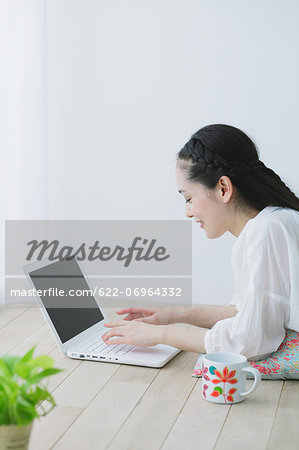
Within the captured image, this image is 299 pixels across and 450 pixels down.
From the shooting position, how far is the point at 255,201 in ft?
5.60

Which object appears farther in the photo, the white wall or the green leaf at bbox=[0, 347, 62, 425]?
the white wall

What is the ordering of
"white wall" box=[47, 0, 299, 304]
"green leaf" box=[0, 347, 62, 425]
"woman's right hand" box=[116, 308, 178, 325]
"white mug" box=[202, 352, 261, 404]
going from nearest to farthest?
"green leaf" box=[0, 347, 62, 425]
"white mug" box=[202, 352, 261, 404]
"woman's right hand" box=[116, 308, 178, 325]
"white wall" box=[47, 0, 299, 304]

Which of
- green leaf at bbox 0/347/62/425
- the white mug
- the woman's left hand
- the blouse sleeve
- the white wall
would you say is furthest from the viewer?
the white wall

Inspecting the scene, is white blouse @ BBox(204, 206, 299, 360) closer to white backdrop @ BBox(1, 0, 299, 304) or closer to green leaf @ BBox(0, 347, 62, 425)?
green leaf @ BBox(0, 347, 62, 425)

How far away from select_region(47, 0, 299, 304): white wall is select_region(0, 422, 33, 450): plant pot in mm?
1723

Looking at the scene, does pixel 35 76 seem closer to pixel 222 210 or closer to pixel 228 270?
pixel 228 270

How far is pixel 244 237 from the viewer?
1.67 metres

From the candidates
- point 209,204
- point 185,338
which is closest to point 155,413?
point 185,338

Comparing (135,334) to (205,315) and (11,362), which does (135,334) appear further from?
(11,362)

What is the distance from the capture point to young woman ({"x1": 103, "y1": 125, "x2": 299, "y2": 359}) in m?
1.61

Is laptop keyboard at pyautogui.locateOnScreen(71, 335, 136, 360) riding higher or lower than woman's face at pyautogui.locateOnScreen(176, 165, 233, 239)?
lower

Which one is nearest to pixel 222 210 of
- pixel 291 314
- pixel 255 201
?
pixel 255 201

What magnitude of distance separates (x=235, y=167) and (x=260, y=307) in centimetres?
32

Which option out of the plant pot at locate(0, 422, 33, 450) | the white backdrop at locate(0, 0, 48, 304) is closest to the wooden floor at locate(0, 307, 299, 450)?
the plant pot at locate(0, 422, 33, 450)
